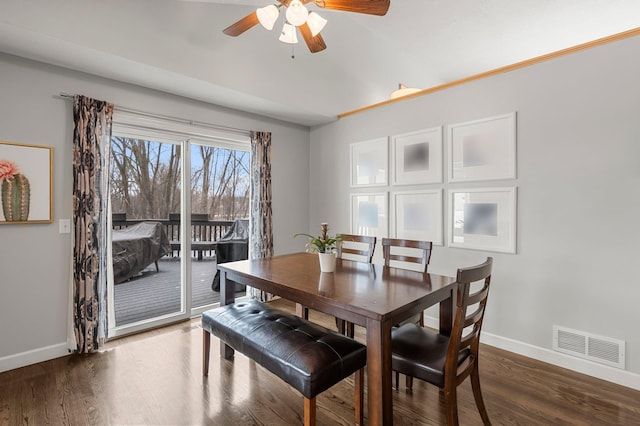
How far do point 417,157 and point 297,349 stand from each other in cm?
243

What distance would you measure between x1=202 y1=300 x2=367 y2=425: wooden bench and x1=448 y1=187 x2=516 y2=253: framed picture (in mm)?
1764

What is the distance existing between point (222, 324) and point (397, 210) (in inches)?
88.0

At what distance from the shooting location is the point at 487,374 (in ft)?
7.79

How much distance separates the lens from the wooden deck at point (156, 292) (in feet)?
10.5

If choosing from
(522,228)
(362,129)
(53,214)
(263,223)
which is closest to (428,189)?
(522,228)

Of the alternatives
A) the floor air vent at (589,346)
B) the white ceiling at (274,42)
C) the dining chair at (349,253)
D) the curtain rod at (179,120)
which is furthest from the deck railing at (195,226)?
the floor air vent at (589,346)

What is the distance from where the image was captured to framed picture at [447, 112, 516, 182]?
2.73 metres

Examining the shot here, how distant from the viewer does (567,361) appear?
245 centimetres

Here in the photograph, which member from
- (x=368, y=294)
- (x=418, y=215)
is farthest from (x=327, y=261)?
(x=418, y=215)

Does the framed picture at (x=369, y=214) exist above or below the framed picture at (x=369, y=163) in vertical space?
below

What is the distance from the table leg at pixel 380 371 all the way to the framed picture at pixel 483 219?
74.0 inches

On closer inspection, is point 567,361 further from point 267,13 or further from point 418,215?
point 267,13

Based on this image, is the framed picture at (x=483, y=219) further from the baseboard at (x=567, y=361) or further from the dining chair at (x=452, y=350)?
the dining chair at (x=452, y=350)

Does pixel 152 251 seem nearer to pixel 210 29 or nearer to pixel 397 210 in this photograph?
pixel 210 29
